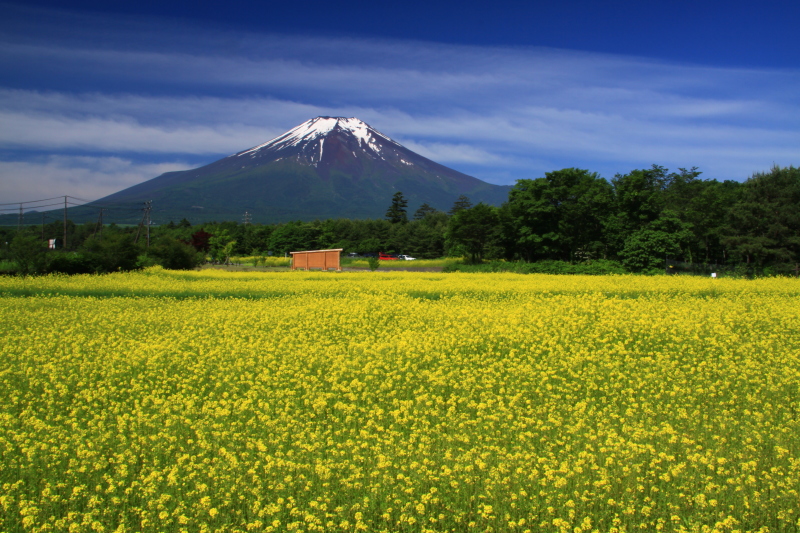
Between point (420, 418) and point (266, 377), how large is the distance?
94.9 inches

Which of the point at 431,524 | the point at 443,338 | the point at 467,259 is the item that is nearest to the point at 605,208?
the point at 467,259

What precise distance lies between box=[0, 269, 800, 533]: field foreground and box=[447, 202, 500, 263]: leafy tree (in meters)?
33.6

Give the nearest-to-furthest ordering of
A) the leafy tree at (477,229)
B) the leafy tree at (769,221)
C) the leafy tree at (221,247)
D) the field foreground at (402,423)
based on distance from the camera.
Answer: the field foreground at (402,423), the leafy tree at (769,221), the leafy tree at (477,229), the leafy tree at (221,247)

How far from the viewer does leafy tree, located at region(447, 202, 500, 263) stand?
45219mm

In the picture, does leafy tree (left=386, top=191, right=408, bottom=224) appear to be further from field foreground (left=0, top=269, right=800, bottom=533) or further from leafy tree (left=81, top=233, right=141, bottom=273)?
field foreground (left=0, top=269, right=800, bottom=533)

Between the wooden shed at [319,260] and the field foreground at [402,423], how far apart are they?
27246 mm

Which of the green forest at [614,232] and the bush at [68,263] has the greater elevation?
the green forest at [614,232]

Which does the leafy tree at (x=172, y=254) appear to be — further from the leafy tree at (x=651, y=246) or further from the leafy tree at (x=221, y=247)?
the leafy tree at (x=651, y=246)

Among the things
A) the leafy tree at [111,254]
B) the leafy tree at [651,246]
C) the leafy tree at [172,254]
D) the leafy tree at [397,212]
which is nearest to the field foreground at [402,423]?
the leafy tree at [111,254]

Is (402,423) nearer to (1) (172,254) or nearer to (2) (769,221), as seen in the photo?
(1) (172,254)

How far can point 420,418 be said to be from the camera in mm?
5727

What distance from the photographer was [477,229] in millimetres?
45688

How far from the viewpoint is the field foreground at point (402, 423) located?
4.07 m

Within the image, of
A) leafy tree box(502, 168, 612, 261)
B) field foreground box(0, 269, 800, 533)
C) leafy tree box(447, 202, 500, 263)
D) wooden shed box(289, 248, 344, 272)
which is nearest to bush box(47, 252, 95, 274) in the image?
field foreground box(0, 269, 800, 533)
